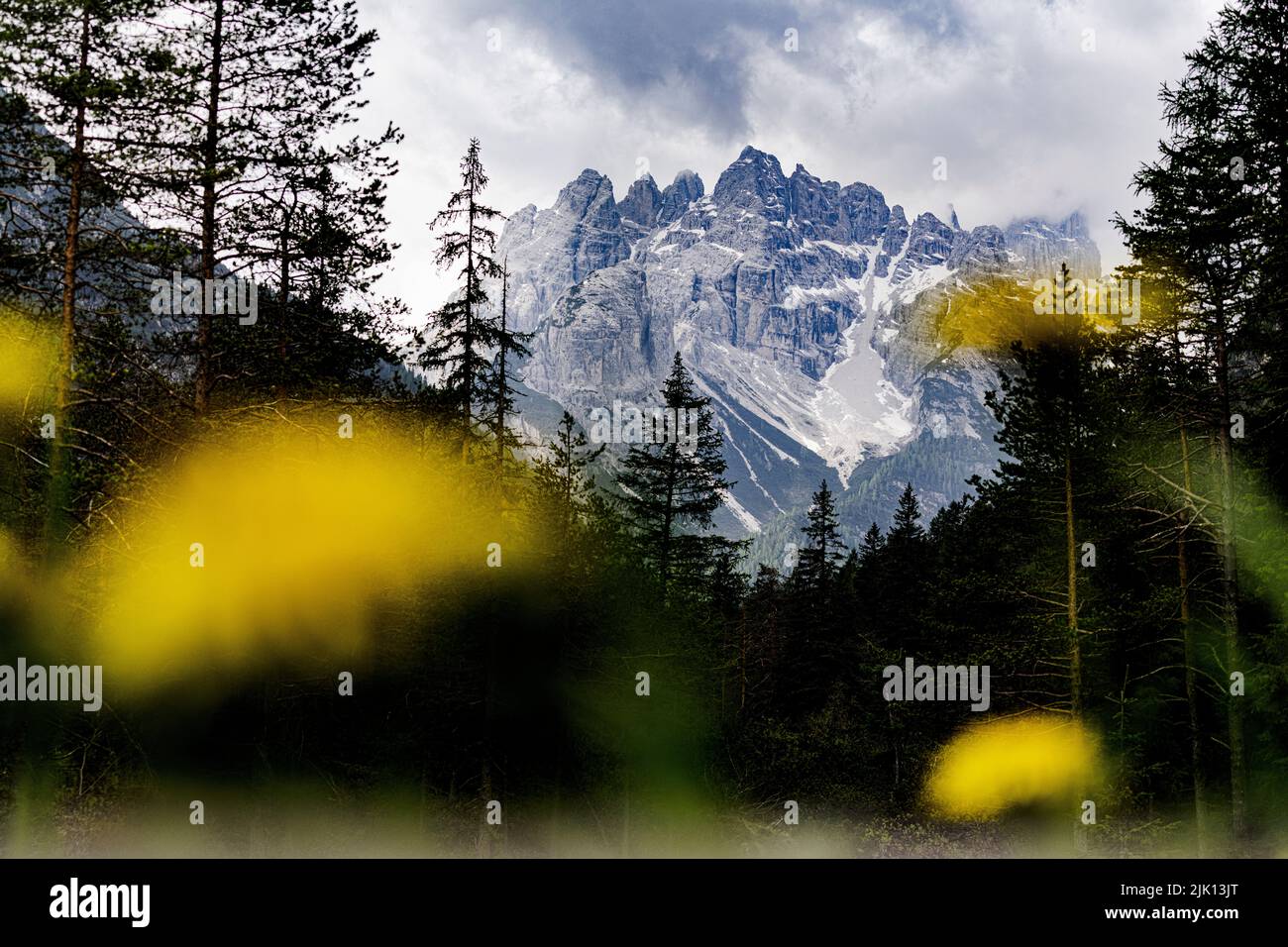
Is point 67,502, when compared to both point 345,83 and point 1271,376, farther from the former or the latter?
point 1271,376

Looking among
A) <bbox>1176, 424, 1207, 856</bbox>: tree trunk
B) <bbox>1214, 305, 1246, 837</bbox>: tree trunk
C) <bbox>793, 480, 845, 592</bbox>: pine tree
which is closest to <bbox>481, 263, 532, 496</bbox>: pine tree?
<bbox>1176, 424, 1207, 856</bbox>: tree trunk

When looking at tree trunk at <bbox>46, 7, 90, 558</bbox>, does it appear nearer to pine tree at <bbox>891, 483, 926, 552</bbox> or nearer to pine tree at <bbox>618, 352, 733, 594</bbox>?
pine tree at <bbox>618, 352, 733, 594</bbox>

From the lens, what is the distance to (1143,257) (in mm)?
15883

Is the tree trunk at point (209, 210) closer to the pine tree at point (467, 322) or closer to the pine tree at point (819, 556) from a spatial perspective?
the pine tree at point (467, 322)

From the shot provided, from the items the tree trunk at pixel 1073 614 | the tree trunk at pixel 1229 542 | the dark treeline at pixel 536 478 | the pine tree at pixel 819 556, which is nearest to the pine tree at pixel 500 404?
the dark treeline at pixel 536 478

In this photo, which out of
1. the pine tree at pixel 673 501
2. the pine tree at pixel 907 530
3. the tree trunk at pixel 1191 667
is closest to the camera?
the tree trunk at pixel 1191 667

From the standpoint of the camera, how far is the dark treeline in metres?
11.3

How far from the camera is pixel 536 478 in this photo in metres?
20.6

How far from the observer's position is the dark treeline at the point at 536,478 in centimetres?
1128

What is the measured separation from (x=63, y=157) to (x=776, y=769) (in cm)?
3262

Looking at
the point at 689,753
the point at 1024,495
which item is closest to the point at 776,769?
the point at 689,753

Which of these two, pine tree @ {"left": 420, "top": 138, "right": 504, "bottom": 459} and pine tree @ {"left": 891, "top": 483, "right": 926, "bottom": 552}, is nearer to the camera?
pine tree @ {"left": 420, "top": 138, "right": 504, "bottom": 459}
